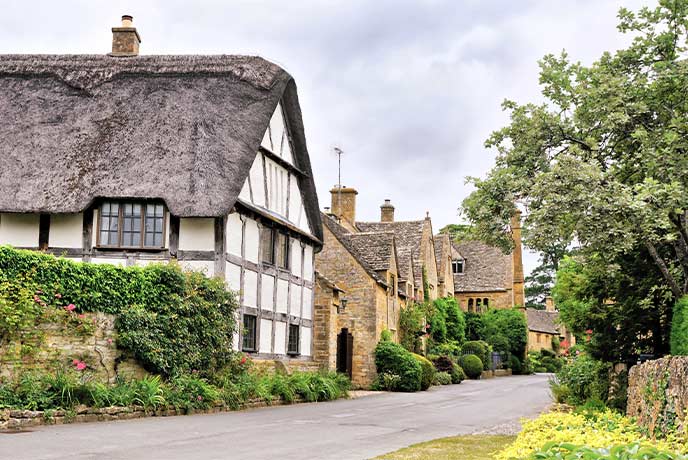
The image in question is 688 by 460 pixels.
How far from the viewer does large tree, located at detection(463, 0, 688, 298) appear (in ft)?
46.1

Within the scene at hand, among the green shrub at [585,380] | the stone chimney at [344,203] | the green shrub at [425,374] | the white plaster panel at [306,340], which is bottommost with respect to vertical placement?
the green shrub at [425,374]

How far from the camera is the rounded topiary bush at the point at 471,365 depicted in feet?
155

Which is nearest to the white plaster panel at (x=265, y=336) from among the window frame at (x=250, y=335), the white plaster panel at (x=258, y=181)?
the window frame at (x=250, y=335)

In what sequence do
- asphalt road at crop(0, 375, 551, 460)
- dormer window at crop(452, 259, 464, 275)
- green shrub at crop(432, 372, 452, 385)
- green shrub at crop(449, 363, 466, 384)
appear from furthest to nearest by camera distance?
dormer window at crop(452, 259, 464, 275), green shrub at crop(449, 363, 466, 384), green shrub at crop(432, 372, 452, 385), asphalt road at crop(0, 375, 551, 460)

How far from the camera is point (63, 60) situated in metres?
24.1

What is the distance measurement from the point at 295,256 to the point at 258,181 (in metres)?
3.84

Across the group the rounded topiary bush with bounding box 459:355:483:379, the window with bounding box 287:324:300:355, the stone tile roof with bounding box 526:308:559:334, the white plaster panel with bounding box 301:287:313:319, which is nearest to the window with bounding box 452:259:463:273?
the stone tile roof with bounding box 526:308:559:334

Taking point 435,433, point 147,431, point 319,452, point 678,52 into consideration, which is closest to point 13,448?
point 147,431

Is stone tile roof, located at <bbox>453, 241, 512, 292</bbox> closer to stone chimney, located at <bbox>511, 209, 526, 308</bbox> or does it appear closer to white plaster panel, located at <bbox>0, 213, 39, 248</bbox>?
stone chimney, located at <bbox>511, 209, 526, 308</bbox>

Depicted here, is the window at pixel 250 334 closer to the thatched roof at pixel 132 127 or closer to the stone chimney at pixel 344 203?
the thatched roof at pixel 132 127

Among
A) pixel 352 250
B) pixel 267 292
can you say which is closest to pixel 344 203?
pixel 352 250

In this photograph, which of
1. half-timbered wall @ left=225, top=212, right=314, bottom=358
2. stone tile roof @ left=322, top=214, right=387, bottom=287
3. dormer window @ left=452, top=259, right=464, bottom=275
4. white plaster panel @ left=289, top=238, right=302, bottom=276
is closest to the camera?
half-timbered wall @ left=225, top=212, right=314, bottom=358

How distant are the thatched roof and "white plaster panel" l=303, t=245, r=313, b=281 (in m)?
5.88

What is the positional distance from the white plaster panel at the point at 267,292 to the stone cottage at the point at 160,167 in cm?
6
